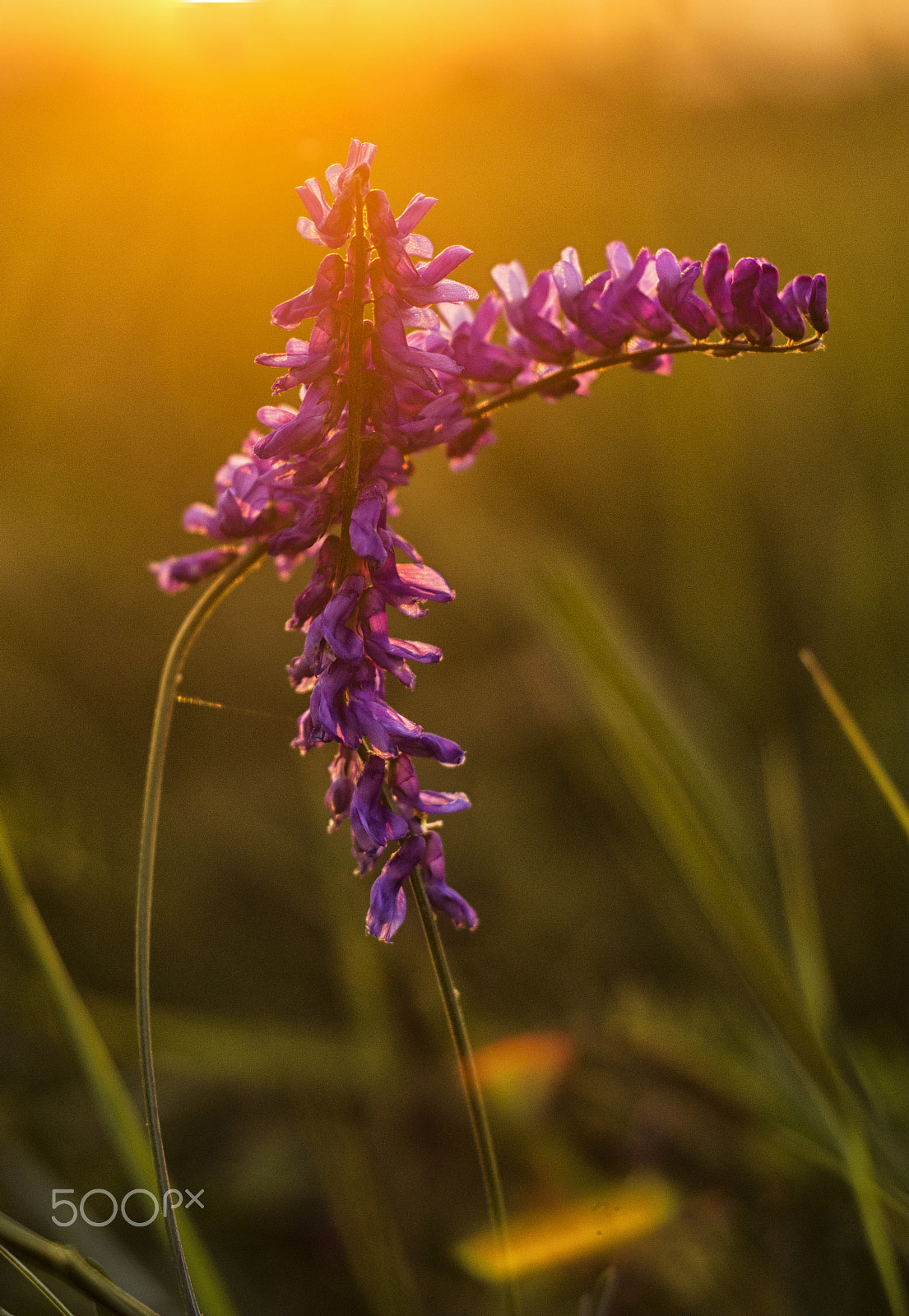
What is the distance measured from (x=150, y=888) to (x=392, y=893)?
0.17 meters

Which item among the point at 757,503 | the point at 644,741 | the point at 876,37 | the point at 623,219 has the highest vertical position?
the point at 876,37

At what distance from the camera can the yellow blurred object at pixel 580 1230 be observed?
1437mm

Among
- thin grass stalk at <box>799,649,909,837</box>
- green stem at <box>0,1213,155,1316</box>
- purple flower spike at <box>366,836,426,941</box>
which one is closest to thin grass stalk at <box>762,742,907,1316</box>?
thin grass stalk at <box>799,649,909,837</box>

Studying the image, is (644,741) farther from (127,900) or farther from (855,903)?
(127,900)

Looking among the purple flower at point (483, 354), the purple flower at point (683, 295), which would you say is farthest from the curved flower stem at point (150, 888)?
the purple flower at point (683, 295)

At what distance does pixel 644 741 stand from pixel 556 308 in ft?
1.55

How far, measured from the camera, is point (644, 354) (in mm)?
810

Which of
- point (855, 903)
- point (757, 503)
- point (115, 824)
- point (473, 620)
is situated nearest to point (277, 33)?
point (473, 620)

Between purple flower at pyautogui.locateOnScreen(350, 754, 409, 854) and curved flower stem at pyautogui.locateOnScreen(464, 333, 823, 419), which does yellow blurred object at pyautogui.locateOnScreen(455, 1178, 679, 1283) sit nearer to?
purple flower at pyautogui.locateOnScreen(350, 754, 409, 854)

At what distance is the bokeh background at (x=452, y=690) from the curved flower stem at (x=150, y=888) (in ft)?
1.82

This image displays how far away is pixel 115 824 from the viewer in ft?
7.30

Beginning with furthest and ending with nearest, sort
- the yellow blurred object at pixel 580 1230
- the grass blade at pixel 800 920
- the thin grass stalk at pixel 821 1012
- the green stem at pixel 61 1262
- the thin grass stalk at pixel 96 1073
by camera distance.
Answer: the yellow blurred object at pixel 580 1230 < the grass blade at pixel 800 920 < the thin grass stalk at pixel 821 1012 < the thin grass stalk at pixel 96 1073 < the green stem at pixel 61 1262

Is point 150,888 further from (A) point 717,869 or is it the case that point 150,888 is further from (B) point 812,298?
(B) point 812,298

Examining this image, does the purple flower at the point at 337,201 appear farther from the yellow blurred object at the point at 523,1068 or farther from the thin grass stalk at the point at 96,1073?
the yellow blurred object at the point at 523,1068
